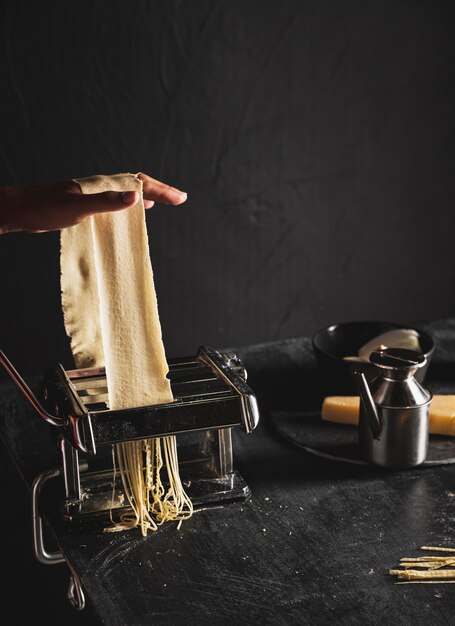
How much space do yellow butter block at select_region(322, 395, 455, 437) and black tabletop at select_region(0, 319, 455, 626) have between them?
0.11 meters

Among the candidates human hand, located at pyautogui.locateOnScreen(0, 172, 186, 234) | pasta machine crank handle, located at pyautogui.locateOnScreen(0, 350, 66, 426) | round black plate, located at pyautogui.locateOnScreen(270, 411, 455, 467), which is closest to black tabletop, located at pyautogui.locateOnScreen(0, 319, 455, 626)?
round black plate, located at pyautogui.locateOnScreen(270, 411, 455, 467)

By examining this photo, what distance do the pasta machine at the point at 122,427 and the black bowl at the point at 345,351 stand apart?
304mm

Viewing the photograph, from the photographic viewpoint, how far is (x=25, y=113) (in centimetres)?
246

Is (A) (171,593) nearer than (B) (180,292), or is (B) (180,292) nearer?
(A) (171,593)

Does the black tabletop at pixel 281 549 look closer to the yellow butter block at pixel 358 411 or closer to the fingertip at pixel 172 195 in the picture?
the yellow butter block at pixel 358 411

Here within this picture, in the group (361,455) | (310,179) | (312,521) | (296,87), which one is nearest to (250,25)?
(296,87)

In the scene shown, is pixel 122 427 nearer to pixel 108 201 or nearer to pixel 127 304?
pixel 127 304

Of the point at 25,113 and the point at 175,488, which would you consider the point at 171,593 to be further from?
the point at 25,113

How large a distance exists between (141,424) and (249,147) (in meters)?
1.63

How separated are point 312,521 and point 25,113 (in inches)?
61.7

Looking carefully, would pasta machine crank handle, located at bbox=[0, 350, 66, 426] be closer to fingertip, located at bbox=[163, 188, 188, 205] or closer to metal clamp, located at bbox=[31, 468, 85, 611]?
metal clamp, located at bbox=[31, 468, 85, 611]

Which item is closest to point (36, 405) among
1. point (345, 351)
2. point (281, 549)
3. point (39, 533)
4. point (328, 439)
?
point (39, 533)

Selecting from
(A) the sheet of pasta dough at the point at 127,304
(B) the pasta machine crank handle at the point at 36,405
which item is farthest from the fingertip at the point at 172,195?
(B) the pasta machine crank handle at the point at 36,405

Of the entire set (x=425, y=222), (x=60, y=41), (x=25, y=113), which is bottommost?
Answer: (x=425, y=222)
